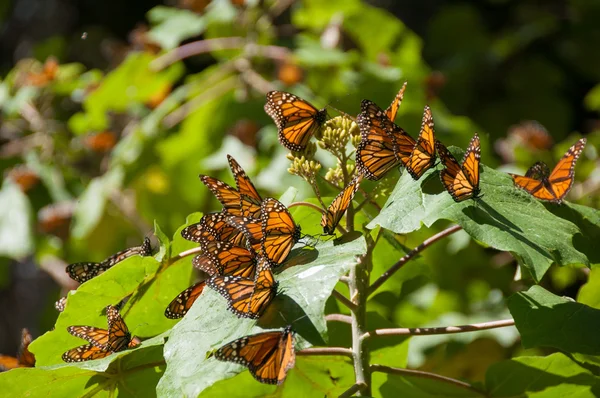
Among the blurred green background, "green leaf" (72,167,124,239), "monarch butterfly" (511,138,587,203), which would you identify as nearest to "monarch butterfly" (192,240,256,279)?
"monarch butterfly" (511,138,587,203)

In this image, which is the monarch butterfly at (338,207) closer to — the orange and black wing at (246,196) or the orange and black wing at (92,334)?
the orange and black wing at (246,196)

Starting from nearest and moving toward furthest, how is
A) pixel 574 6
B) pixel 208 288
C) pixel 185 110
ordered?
pixel 208 288 < pixel 185 110 < pixel 574 6

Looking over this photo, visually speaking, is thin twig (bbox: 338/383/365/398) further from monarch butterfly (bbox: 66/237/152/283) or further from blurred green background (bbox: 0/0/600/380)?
blurred green background (bbox: 0/0/600/380)

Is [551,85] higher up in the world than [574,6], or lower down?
lower down

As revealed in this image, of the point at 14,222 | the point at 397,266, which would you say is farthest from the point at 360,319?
the point at 14,222

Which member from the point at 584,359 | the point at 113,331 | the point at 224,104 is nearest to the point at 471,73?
the point at 224,104

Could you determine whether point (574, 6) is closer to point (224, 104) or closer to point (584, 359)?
point (224, 104)
